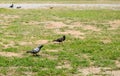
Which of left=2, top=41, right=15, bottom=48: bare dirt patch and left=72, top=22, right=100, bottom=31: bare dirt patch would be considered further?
left=72, top=22, right=100, bottom=31: bare dirt patch

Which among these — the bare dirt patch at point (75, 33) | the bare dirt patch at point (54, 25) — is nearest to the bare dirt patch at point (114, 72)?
the bare dirt patch at point (75, 33)

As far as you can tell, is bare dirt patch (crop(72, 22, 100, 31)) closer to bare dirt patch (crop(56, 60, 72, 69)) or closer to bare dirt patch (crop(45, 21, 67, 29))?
bare dirt patch (crop(45, 21, 67, 29))

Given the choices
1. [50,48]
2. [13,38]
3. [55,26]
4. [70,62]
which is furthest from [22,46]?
[55,26]

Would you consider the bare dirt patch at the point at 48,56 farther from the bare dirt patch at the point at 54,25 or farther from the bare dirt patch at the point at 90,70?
the bare dirt patch at the point at 54,25

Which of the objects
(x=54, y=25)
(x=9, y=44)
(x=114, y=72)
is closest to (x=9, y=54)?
(x=9, y=44)

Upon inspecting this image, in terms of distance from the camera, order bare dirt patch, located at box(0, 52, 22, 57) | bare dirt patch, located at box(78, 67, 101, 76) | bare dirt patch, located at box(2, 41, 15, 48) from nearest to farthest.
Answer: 1. bare dirt patch, located at box(78, 67, 101, 76)
2. bare dirt patch, located at box(0, 52, 22, 57)
3. bare dirt patch, located at box(2, 41, 15, 48)

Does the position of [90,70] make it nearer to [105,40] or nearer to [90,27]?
[105,40]

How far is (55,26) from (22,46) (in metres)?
10.0

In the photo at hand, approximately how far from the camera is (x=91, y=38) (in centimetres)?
2278

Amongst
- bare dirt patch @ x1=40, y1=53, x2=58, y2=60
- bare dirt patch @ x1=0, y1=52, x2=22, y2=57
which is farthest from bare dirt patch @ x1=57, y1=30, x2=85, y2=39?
bare dirt patch @ x1=0, y1=52, x2=22, y2=57

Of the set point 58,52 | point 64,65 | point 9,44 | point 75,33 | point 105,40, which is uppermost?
point 64,65

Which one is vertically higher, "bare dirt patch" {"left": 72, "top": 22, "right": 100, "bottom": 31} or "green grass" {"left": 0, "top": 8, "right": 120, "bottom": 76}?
"green grass" {"left": 0, "top": 8, "right": 120, "bottom": 76}

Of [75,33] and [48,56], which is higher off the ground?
[48,56]

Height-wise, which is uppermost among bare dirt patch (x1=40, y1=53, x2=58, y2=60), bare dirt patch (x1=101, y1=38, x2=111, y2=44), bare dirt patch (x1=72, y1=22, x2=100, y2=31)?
bare dirt patch (x1=40, y1=53, x2=58, y2=60)
